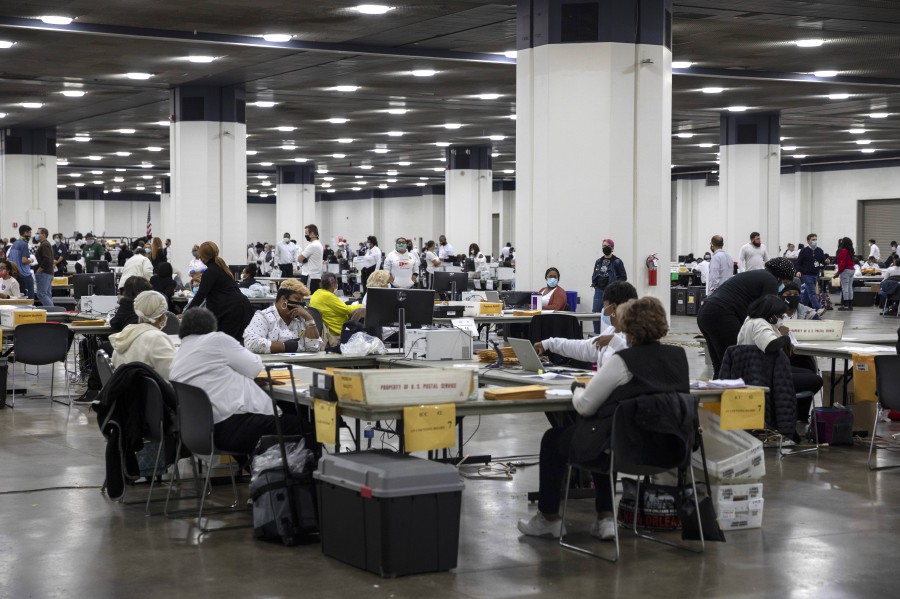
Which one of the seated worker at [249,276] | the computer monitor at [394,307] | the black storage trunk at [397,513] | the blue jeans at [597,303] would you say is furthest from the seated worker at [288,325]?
the seated worker at [249,276]

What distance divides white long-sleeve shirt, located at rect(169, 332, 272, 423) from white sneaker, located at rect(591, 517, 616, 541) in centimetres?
170

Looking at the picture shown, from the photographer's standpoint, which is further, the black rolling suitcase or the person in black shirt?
the person in black shirt

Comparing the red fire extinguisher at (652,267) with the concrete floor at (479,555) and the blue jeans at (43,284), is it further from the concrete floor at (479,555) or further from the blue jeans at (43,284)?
the blue jeans at (43,284)

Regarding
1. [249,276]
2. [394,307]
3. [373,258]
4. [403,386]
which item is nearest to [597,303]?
[249,276]

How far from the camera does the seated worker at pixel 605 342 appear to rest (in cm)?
608

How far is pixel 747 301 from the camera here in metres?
8.54

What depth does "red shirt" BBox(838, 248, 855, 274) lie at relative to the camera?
24744 millimetres

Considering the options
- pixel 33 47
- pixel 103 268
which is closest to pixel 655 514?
pixel 33 47

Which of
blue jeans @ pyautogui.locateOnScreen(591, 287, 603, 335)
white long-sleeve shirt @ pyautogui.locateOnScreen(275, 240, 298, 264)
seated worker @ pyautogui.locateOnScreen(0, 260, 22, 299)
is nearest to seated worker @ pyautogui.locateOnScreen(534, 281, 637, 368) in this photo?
blue jeans @ pyautogui.locateOnScreen(591, 287, 603, 335)

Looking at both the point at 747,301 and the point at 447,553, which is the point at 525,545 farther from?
the point at 747,301

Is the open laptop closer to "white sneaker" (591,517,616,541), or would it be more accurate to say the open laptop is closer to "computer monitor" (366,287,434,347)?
"white sneaker" (591,517,616,541)

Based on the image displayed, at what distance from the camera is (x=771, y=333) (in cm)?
766

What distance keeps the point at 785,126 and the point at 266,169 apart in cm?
1892

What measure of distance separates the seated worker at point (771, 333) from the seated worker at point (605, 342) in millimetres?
1397
